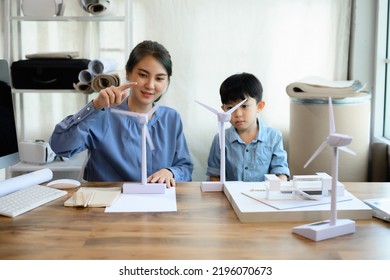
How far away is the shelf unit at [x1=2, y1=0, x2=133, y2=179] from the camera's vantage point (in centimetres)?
290

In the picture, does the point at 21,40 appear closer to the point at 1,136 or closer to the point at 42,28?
the point at 42,28

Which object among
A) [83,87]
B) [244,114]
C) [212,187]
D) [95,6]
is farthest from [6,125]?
[95,6]

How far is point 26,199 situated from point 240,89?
1069 millimetres

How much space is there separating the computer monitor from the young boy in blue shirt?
85cm

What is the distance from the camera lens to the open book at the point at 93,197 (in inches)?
58.3

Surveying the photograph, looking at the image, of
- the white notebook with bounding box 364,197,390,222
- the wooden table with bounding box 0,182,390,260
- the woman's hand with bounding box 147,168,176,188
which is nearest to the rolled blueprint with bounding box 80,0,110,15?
the woman's hand with bounding box 147,168,176,188

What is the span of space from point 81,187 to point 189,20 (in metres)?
1.73

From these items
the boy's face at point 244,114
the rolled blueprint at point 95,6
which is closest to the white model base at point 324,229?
the boy's face at point 244,114

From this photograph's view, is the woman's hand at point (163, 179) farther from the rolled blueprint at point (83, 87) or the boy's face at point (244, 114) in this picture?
the rolled blueprint at point (83, 87)

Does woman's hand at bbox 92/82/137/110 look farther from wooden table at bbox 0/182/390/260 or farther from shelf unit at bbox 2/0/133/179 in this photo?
shelf unit at bbox 2/0/133/179

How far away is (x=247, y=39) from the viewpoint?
318 centimetres

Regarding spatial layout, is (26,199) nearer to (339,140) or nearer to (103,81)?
(339,140)

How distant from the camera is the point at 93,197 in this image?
154 centimetres
